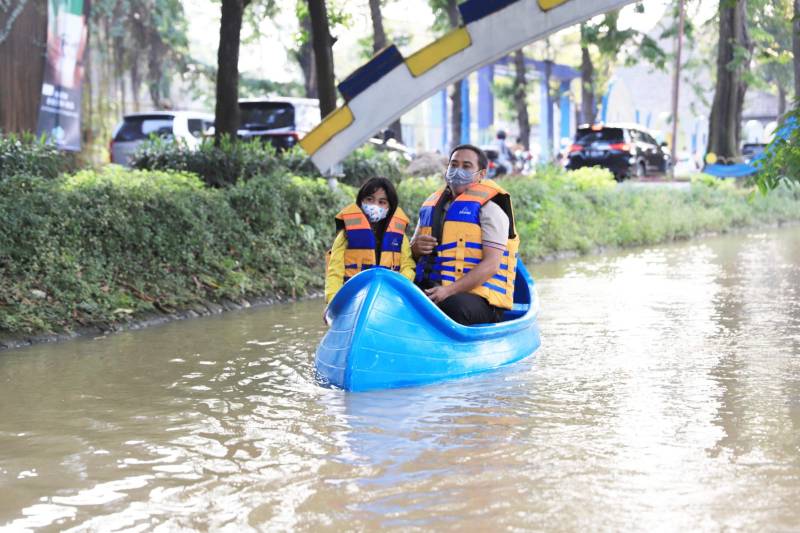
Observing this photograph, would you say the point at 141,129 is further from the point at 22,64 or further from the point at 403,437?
the point at 403,437

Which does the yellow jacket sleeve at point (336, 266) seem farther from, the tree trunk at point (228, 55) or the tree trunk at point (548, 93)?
the tree trunk at point (548, 93)

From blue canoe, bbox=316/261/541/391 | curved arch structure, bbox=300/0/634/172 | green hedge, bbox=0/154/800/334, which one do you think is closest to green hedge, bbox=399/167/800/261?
green hedge, bbox=0/154/800/334

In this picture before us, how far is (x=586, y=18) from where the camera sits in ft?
37.5

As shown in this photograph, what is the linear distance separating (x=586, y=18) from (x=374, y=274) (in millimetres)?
5145

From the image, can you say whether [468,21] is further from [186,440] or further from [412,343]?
[186,440]

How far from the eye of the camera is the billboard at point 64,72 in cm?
1889

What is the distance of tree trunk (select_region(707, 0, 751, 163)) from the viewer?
2756 cm

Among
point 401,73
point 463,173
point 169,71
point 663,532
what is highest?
point 169,71

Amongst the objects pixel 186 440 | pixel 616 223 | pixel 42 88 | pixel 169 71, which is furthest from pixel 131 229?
pixel 169 71

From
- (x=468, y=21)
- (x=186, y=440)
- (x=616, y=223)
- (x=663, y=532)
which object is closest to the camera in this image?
(x=663, y=532)

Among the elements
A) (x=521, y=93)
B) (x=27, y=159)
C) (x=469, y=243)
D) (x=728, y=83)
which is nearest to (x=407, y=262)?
(x=469, y=243)

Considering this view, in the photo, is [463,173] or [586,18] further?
[586,18]

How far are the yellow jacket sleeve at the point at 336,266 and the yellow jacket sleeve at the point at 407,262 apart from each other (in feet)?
1.41

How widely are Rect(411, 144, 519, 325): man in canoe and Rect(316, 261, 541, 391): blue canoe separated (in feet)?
0.77
